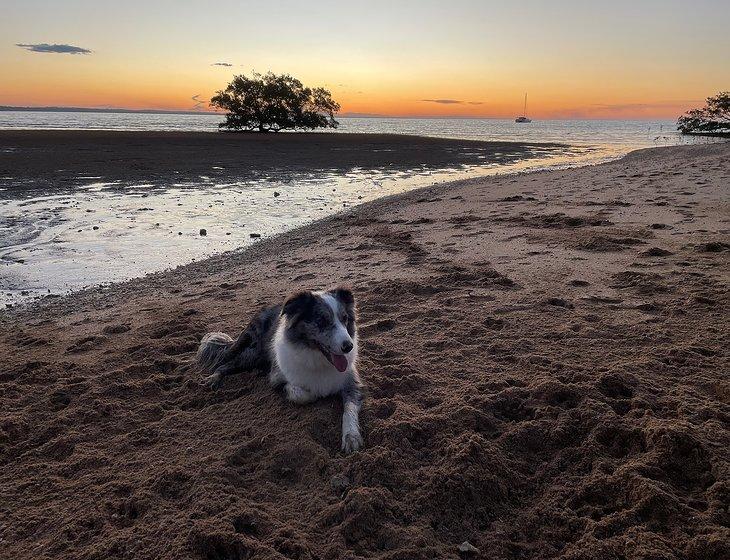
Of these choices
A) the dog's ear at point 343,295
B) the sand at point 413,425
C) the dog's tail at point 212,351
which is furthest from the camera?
Result: the dog's tail at point 212,351

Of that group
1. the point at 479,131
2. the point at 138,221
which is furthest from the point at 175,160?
the point at 479,131

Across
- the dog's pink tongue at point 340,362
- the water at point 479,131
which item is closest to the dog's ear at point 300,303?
the dog's pink tongue at point 340,362

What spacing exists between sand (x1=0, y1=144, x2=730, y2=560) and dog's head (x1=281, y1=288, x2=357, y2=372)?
50cm

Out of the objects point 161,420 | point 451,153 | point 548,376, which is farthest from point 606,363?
point 451,153

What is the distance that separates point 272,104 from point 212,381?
6007 cm

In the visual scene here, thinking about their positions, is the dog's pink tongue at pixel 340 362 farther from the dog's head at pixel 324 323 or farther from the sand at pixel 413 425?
the sand at pixel 413 425

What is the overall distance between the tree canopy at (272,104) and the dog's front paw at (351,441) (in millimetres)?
60804

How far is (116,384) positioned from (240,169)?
21.7m

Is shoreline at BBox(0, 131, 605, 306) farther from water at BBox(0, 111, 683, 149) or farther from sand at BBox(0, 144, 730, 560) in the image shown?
water at BBox(0, 111, 683, 149)

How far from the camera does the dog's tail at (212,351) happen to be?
5.24m

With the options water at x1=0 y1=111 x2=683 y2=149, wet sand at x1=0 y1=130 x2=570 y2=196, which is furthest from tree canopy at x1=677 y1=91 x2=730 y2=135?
wet sand at x1=0 y1=130 x2=570 y2=196

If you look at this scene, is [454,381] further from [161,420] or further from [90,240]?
[90,240]

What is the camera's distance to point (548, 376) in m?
4.48

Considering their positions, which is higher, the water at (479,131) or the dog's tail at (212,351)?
the water at (479,131)
